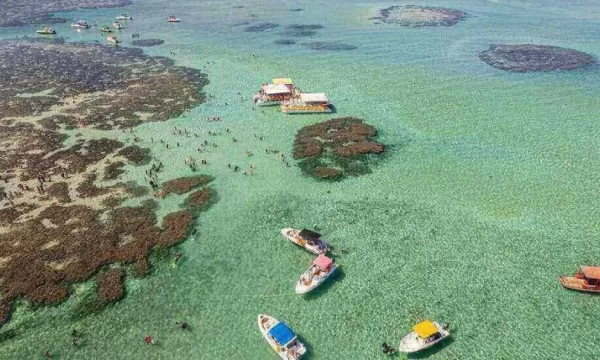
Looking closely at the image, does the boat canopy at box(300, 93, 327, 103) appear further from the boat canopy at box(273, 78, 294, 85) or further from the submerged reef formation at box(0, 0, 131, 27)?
the submerged reef formation at box(0, 0, 131, 27)

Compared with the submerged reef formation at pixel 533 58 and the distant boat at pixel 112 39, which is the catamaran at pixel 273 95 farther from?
the distant boat at pixel 112 39

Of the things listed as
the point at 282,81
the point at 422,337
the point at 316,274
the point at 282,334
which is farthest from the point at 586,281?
the point at 282,81

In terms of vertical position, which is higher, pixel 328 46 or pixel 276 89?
pixel 328 46

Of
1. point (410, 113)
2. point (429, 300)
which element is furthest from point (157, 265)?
point (410, 113)

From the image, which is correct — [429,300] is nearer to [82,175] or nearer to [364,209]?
[364,209]

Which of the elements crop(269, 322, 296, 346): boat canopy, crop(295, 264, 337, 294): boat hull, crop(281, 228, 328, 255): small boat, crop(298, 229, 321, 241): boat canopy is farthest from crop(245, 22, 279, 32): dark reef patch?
crop(269, 322, 296, 346): boat canopy

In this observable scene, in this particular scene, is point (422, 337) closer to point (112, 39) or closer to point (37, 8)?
point (112, 39)
